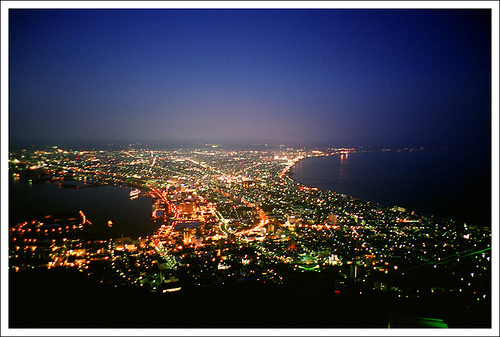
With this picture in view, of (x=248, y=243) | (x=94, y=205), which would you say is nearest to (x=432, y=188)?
(x=248, y=243)

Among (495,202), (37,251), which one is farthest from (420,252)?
(37,251)

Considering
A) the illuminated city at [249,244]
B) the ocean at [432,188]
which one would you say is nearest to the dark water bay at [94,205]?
the illuminated city at [249,244]

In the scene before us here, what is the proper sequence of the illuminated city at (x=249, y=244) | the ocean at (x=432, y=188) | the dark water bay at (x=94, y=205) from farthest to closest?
the ocean at (x=432, y=188) < the dark water bay at (x=94, y=205) < the illuminated city at (x=249, y=244)

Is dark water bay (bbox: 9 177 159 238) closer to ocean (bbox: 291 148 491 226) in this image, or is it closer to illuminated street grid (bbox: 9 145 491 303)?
illuminated street grid (bbox: 9 145 491 303)

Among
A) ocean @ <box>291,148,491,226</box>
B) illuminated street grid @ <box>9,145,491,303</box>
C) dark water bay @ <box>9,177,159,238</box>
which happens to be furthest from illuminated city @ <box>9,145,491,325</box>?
ocean @ <box>291,148,491,226</box>

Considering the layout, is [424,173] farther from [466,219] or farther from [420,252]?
[420,252]

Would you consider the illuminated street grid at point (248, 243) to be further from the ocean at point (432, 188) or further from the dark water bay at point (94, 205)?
the ocean at point (432, 188)

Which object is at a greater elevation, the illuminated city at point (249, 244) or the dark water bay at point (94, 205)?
the dark water bay at point (94, 205)
